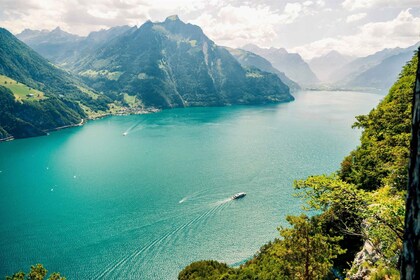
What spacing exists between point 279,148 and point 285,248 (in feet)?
430

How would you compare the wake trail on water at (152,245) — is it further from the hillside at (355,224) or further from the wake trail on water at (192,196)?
the hillside at (355,224)

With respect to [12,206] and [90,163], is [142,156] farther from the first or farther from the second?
[12,206]

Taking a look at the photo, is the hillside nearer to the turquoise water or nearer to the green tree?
the green tree

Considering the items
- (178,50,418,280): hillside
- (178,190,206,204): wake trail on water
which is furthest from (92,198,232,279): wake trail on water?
(178,50,418,280): hillside

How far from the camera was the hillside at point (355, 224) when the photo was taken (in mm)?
14141

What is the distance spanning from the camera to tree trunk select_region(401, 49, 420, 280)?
183 inches

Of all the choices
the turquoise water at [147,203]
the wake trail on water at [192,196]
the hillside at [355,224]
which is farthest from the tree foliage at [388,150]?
the wake trail on water at [192,196]

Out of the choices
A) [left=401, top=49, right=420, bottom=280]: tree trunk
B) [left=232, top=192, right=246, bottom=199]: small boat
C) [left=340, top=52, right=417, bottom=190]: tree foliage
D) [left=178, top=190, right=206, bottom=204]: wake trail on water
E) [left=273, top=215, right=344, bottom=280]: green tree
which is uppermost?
[left=401, top=49, right=420, bottom=280]: tree trunk

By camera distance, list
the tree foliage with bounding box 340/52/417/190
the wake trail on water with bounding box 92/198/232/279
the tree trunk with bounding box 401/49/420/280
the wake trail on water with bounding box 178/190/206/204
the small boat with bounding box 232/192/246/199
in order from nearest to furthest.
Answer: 1. the tree trunk with bounding box 401/49/420/280
2. the tree foliage with bounding box 340/52/417/190
3. the wake trail on water with bounding box 92/198/232/279
4. the wake trail on water with bounding box 178/190/206/204
5. the small boat with bounding box 232/192/246/199

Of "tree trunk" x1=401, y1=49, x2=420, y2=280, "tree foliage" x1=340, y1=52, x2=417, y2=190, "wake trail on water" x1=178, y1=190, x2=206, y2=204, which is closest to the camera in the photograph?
"tree trunk" x1=401, y1=49, x2=420, y2=280

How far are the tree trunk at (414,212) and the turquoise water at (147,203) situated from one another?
6747 cm

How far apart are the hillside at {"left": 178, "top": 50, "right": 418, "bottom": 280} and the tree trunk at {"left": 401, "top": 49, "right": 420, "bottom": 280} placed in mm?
5487

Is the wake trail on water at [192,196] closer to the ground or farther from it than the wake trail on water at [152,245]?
farther from it

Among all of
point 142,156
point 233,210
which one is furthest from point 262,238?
point 142,156
